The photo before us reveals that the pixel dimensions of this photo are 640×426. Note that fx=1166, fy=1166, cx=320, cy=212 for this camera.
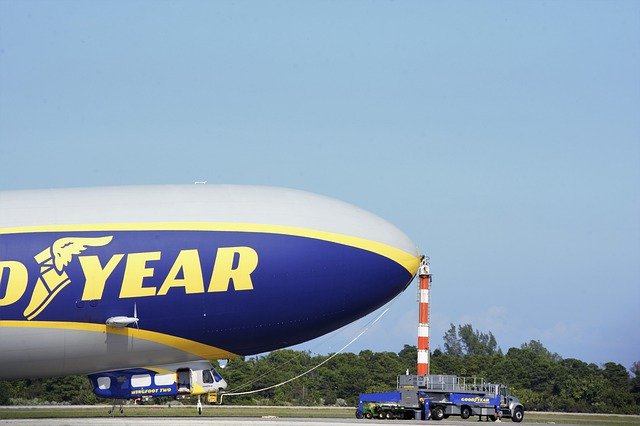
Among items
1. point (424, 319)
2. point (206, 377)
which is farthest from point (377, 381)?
point (206, 377)

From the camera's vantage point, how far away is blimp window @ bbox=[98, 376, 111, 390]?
50.0m

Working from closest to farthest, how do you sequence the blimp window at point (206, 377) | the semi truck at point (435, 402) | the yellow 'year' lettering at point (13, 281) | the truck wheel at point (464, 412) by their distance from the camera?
the yellow 'year' lettering at point (13, 281), the blimp window at point (206, 377), the semi truck at point (435, 402), the truck wheel at point (464, 412)

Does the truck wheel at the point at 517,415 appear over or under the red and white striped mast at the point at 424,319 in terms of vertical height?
under

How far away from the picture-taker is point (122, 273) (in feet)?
155

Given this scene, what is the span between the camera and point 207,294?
48.3 m

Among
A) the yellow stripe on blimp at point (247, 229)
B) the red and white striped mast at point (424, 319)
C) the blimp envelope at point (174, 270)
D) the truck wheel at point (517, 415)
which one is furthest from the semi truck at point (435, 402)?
the blimp envelope at point (174, 270)

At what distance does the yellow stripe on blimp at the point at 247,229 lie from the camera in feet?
156

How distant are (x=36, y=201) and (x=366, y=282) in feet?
47.6

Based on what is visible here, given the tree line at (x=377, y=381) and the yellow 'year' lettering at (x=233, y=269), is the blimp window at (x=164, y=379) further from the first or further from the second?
the tree line at (x=377, y=381)

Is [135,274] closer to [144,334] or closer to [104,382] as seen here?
[144,334]

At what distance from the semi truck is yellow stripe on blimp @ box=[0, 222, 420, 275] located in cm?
1531

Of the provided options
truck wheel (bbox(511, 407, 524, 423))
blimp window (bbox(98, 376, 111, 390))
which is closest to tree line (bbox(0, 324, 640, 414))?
truck wheel (bbox(511, 407, 524, 423))

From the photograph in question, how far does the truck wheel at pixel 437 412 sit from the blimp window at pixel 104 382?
22357 millimetres

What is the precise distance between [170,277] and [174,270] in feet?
1.08
